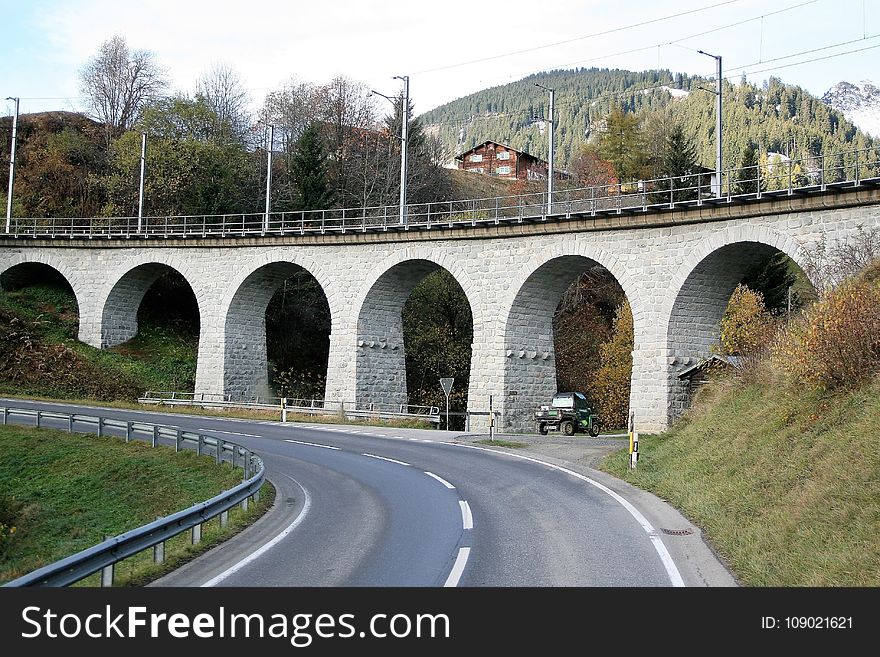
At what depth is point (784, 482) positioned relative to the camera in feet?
41.4

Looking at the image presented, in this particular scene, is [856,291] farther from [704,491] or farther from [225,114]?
[225,114]

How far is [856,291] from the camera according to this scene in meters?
15.7

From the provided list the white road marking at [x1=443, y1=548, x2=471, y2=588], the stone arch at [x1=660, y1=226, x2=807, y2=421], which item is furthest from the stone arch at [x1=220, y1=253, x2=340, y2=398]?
the white road marking at [x1=443, y1=548, x2=471, y2=588]

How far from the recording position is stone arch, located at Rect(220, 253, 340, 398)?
1738 inches

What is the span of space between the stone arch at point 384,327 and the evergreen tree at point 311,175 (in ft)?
62.2

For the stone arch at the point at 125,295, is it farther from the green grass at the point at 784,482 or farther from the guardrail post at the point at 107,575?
the guardrail post at the point at 107,575

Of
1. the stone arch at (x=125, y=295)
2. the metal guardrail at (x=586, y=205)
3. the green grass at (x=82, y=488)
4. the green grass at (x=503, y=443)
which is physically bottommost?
the green grass at (x=82, y=488)

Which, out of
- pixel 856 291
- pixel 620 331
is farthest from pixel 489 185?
pixel 856 291

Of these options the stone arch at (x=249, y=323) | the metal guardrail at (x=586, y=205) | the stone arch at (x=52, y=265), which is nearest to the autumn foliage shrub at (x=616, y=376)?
the metal guardrail at (x=586, y=205)

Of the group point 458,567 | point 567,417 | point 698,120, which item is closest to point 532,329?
point 567,417

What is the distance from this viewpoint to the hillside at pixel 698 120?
118m

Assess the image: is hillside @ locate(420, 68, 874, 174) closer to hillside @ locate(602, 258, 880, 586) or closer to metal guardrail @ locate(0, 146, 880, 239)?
metal guardrail @ locate(0, 146, 880, 239)

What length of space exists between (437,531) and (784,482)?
16.1 ft

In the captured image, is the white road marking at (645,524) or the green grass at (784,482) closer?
the green grass at (784,482)
